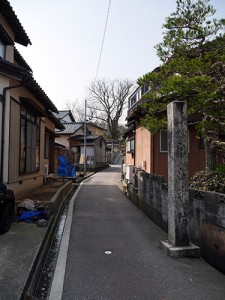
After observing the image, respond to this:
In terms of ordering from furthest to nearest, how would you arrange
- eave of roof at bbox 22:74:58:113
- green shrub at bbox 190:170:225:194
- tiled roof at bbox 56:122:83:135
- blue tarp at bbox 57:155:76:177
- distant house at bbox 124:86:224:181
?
tiled roof at bbox 56:122:83:135 → blue tarp at bbox 57:155:76:177 → distant house at bbox 124:86:224:181 → eave of roof at bbox 22:74:58:113 → green shrub at bbox 190:170:225:194

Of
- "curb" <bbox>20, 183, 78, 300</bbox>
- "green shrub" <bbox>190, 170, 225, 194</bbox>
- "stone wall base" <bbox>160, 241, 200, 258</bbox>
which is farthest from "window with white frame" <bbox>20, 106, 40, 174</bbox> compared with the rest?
"stone wall base" <bbox>160, 241, 200, 258</bbox>

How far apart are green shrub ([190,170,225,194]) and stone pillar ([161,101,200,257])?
1.14 m

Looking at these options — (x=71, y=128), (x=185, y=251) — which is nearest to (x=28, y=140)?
(x=185, y=251)

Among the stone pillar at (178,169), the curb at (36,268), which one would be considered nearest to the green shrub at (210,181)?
the stone pillar at (178,169)

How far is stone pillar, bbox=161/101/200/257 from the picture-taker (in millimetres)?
5773

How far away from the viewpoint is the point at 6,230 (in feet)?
19.9

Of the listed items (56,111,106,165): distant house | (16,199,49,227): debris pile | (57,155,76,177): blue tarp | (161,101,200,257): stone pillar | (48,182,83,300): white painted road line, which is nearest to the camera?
(48,182,83,300): white painted road line

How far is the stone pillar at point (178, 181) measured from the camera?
5.77m

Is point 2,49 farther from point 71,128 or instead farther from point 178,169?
point 71,128

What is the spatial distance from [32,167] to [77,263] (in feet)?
22.6

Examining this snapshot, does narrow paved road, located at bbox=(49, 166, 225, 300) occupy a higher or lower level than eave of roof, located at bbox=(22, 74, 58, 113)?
lower

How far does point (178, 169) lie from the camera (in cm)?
595

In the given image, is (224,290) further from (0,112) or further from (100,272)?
(0,112)

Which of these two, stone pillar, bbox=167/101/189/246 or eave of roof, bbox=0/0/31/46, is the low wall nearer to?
stone pillar, bbox=167/101/189/246
